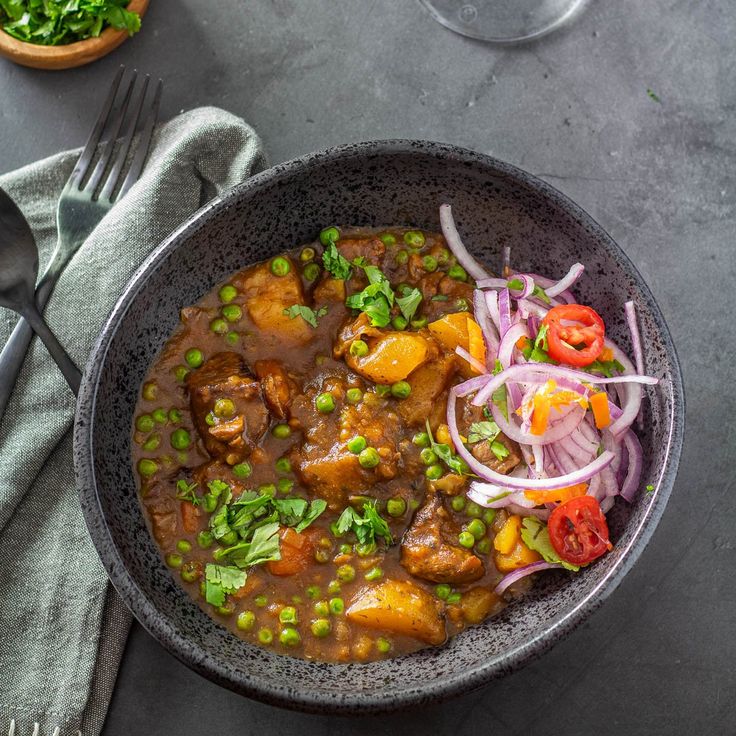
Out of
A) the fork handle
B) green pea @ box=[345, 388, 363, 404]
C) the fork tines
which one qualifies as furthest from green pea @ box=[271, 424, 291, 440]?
the fork tines

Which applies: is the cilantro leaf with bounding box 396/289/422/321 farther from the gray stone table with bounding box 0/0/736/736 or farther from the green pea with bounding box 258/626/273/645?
the green pea with bounding box 258/626/273/645

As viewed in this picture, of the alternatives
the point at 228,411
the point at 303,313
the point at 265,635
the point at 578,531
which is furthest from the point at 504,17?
the point at 265,635

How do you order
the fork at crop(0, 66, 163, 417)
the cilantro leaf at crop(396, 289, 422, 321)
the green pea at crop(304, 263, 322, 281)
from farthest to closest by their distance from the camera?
1. the fork at crop(0, 66, 163, 417)
2. the green pea at crop(304, 263, 322, 281)
3. the cilantro leaf at crop(396, 289, 422, 321)

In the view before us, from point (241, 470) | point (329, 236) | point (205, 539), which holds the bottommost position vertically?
point (205, 539)

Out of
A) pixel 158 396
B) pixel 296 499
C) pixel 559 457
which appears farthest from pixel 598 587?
pixel 158 396

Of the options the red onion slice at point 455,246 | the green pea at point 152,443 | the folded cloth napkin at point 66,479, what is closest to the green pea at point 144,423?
the green pea at point 152,443

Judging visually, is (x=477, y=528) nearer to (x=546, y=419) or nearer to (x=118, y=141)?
(x=546, y=419)

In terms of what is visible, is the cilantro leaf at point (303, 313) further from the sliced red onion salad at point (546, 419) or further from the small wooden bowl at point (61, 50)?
the small wooden bowl at point (61, 50)
